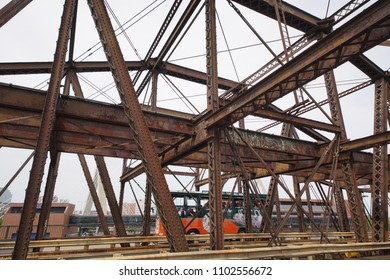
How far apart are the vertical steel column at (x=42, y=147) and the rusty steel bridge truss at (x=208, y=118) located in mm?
18

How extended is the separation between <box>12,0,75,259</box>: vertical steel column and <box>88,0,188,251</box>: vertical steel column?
742 millimetres

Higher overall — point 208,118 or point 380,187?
point 208,118

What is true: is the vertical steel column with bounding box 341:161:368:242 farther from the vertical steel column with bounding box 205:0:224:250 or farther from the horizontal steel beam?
the horizontal steel beam

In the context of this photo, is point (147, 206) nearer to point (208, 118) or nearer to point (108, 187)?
point (108, 187)

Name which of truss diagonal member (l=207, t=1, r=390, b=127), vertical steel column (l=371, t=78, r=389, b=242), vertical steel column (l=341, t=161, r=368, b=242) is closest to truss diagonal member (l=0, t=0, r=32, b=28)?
truss diagonal member (l=207, t=1, r=390, b=127)

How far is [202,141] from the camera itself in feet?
23.7

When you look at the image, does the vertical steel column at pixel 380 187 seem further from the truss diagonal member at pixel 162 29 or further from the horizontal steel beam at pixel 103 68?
the truss diagonal member at pixel 162 29

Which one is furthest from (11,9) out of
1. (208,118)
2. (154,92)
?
(154,92)

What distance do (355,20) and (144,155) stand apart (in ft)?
14.8

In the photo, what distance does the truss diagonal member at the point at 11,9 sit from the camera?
5.18 meters

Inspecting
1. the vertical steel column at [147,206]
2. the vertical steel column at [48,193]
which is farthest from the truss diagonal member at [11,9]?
the vertical steel column at [147,206]

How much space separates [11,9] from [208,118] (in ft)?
17.1

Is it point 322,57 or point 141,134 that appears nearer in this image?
point 322,57

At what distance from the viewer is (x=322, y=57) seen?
453 cm
